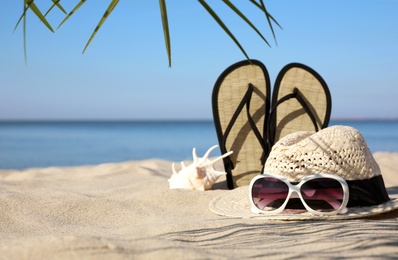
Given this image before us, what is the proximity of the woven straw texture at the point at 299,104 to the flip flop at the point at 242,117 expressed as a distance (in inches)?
3.9

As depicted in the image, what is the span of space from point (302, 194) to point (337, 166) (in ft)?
0.62

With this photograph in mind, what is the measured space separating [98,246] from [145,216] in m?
1.08

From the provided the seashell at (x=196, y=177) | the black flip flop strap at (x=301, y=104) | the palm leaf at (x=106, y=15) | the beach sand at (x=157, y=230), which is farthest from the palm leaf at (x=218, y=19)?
the black flip flop strap at (x=301, y=104)

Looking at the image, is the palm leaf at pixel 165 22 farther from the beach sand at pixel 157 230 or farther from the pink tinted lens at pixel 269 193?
the pink tinted lens at pixel 269 193

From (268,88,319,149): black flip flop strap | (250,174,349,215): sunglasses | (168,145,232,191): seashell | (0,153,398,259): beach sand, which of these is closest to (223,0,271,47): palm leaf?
(0,153,398,259): beach sand

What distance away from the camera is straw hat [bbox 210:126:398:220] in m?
2.11

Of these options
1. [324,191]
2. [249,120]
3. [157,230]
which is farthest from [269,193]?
[249,120]

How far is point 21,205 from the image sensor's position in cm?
249

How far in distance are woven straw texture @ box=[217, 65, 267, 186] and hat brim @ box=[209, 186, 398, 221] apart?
26.0 inches

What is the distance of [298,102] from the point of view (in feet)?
10.8

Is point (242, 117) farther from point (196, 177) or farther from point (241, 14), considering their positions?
point (241, 14)

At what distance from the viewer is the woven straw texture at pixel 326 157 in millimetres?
2109

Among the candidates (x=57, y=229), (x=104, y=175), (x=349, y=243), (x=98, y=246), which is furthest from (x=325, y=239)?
(x=104, y=175)

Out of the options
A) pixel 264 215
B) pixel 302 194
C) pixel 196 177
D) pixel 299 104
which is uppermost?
pixel 299 104
